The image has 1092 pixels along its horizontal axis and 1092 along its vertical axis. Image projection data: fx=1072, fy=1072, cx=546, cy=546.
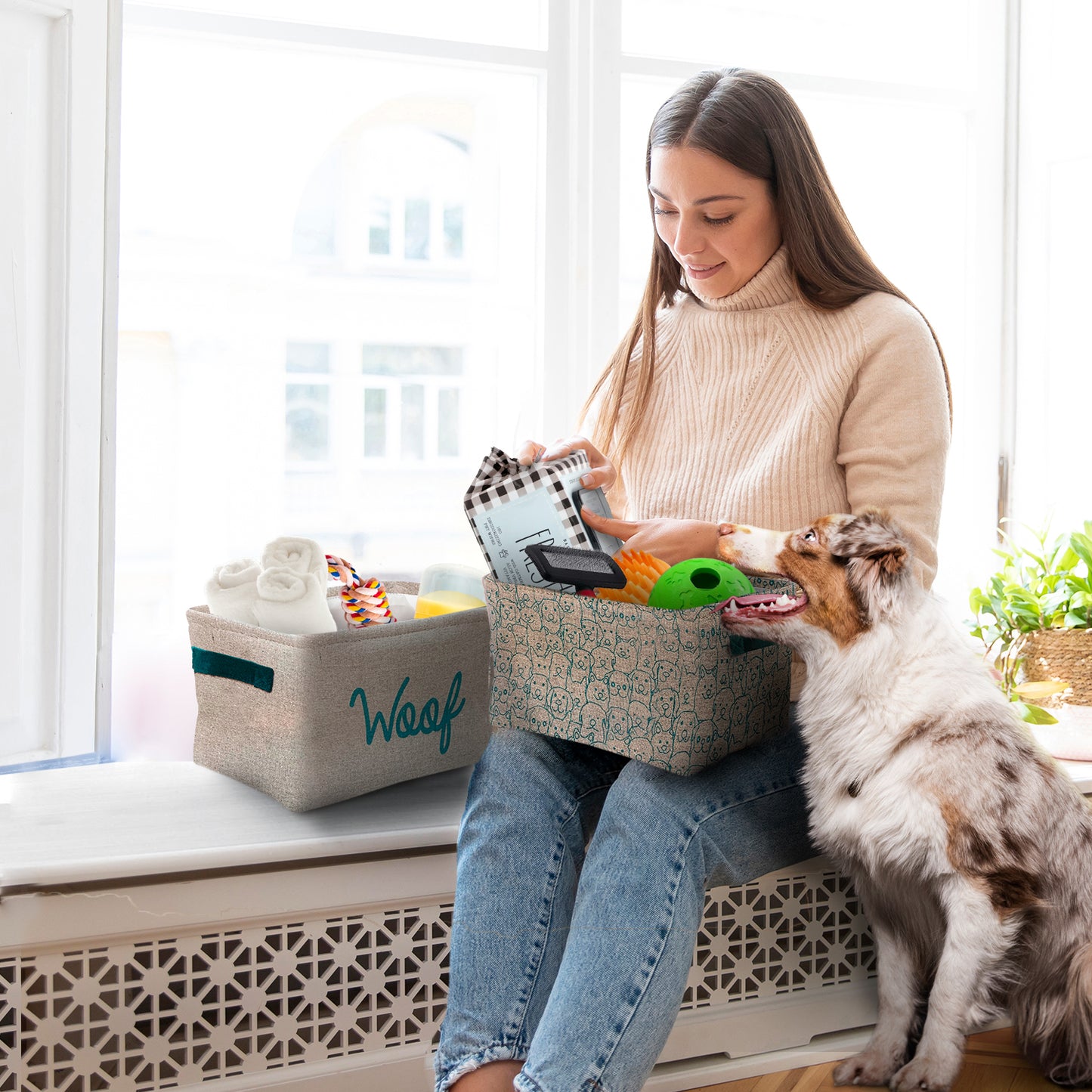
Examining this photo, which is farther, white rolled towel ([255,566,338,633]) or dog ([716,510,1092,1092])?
white rolled towel ([255,566,338,633])

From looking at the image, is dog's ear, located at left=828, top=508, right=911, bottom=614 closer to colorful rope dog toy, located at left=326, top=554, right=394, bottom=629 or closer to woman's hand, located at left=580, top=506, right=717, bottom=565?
Answer: woman's hand, located at left=580, top=506, right=717, bottom=565

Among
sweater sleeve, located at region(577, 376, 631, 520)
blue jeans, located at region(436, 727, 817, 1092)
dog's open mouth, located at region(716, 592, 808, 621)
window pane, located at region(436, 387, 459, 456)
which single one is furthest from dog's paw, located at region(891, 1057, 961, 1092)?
window pane, located at region(436, 387, 459, 456)

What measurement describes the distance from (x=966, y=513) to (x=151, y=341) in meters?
1.67

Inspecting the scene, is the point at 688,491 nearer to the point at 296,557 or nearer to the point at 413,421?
the point at 296,557

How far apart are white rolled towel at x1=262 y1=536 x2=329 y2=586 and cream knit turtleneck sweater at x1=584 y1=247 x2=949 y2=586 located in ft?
1.41

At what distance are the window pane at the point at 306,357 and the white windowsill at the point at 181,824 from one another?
0.75 m

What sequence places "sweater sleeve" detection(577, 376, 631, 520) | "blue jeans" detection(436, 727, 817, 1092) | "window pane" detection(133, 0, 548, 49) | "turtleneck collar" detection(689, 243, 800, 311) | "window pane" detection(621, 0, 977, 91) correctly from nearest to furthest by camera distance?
"blue jeans" detection(436, 727, 817, 1092) < "turtleneck collar" detection(689, 243, 800, 311) < "sweater sleeve" detection(577, 376, 631, 520) < "window pane" detection(133, 0, 548, 49) < "window pane" detection(621, 0, 977, 91)

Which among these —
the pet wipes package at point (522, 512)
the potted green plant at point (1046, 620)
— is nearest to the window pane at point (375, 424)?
the pet wipes package at point (522, 512)

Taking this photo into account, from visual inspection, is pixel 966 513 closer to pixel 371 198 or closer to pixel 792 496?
pixel 792 496

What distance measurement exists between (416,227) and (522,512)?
3.15 feet

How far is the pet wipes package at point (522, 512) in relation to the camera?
1146 millimetres

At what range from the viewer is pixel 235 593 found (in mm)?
1262

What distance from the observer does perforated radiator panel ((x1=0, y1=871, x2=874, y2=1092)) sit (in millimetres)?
1097

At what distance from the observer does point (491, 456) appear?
3.83ft
